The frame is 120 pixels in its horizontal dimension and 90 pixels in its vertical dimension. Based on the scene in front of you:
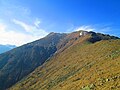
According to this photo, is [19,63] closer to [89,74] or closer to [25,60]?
[25,60]

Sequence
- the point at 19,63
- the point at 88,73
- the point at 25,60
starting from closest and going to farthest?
the point at 88,73 → the point at 19,63 → the point at 25,60

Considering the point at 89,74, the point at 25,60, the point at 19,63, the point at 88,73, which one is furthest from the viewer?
the point at 25,60

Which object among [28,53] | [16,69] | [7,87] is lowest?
[7,87]

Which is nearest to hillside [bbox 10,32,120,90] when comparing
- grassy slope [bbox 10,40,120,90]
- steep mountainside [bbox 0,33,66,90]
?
grassy slope [bbox 10,40,120,90]

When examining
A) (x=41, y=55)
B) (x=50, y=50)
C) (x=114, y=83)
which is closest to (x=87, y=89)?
(x=114, y=83)

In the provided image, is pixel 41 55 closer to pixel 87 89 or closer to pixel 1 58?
pixel 1 58

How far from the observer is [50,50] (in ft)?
629

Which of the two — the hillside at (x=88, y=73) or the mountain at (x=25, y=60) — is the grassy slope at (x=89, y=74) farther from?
the mountain at (x=25, y=60)

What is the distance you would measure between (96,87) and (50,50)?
152 m

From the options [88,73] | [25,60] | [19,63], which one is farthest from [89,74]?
A: [25,60]

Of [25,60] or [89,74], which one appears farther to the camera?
[25,60]

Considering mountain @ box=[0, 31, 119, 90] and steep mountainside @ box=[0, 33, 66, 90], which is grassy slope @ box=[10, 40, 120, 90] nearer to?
mountain @ box=[0, 31, 119, 90]

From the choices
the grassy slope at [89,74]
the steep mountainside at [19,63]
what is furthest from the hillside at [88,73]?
the steep mountainside at [19,63]

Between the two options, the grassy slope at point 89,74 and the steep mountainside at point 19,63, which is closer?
the grassy slope at point 89,74
